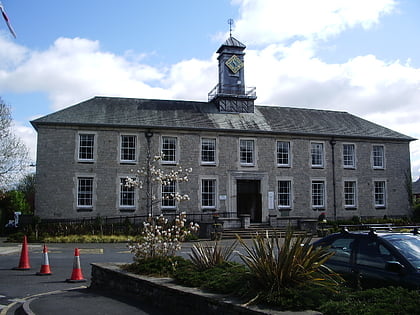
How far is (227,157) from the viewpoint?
29.8m

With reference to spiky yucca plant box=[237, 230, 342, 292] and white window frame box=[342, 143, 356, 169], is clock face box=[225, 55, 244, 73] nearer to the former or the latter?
white window frame box=[342, 143, 356, 169]

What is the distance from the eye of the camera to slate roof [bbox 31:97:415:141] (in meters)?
28.4

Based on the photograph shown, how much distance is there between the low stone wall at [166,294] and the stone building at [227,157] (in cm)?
1766

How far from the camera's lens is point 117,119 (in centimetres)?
2864

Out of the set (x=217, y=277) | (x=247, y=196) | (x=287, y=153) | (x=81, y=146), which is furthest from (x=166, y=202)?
(x=217, y=277)

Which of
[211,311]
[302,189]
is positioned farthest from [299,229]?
[211,311]

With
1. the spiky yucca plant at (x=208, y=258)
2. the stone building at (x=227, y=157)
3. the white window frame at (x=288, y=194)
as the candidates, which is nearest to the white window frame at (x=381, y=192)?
the stone building at (x=227, y=157)

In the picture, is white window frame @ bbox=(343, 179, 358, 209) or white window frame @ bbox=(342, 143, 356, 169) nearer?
white window frame @ bbox=(343, 179, 358, 209)

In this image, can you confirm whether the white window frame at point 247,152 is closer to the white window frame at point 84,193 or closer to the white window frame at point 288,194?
the white window frame at point 288,194

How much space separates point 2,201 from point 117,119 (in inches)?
480

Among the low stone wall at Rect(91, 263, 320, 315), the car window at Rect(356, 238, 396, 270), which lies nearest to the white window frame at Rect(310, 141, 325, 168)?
the low stone wall at Rect(91, 263, 320, 315)

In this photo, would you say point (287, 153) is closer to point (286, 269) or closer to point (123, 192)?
point (123, 192)

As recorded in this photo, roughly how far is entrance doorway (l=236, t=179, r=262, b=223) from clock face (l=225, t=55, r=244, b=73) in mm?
8911

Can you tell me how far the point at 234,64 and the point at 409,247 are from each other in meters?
28.2
